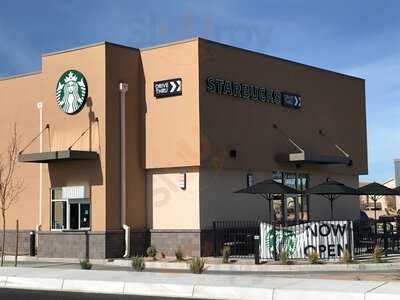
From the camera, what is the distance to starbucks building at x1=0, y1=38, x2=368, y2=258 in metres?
26.0

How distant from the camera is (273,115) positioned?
2923 cm

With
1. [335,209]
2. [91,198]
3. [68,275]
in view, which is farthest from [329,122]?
[68,275]

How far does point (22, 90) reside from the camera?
101 feet

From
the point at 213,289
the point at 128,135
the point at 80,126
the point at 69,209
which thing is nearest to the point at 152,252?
the point at 69,209

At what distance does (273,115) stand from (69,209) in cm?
917

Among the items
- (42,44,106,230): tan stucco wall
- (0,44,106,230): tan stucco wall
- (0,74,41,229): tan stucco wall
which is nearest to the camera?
(42,44,106,230): tan stucco wall

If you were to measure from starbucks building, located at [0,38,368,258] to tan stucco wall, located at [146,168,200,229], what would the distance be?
0.04 meters

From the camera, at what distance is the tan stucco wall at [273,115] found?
26.4m

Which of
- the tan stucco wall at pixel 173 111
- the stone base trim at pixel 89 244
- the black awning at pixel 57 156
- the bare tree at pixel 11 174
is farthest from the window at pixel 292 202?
the bare tree at pixel 11 174

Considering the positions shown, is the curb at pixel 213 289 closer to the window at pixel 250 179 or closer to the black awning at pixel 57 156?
the black awning at pixel 57 156

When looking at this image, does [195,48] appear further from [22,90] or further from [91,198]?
[22,90]

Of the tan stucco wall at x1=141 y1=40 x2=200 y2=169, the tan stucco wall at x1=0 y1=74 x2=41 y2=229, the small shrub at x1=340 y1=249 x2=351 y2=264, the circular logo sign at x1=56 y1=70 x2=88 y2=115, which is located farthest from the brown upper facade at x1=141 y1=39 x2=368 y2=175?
the small shrub at x1=340 y1=249 x2=351 y2=264

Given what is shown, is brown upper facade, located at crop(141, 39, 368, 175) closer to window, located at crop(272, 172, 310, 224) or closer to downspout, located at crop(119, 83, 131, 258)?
window, located at crop(272, 172, 310, 224)

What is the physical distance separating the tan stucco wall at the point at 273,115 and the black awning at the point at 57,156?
4.32m
